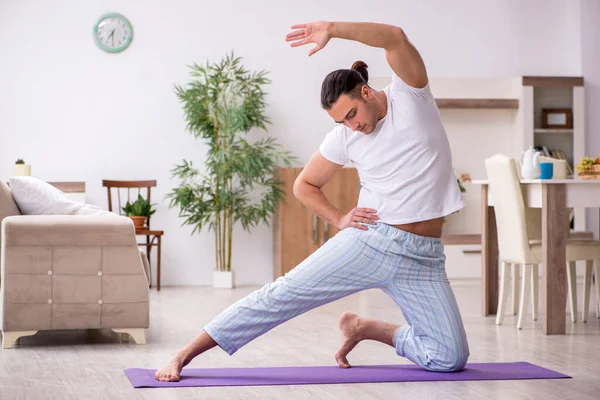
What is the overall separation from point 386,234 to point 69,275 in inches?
67.6

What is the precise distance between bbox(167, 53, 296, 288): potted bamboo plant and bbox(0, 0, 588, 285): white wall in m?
0.17

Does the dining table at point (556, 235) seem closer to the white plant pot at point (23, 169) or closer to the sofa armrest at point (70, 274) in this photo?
the sofa armrest at point (70, 274)

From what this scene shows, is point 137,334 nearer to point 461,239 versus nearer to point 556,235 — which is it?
point 556,235

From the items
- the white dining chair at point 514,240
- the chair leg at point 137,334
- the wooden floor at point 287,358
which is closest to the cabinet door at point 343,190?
the wooden floor at point 287,358

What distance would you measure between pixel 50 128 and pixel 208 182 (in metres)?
1.45

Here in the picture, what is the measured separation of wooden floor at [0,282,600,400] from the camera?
3045 mm

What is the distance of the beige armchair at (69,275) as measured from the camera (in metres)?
4.16

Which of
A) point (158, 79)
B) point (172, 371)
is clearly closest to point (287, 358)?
point (172, 371)

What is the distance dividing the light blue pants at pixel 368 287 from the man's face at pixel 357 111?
15.0 inches

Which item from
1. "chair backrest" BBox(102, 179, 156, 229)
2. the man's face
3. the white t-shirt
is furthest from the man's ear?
"chair backrest" BBox(102, 179, 156, 229)

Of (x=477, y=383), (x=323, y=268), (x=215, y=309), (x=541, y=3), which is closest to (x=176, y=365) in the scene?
(x=323, y=268)

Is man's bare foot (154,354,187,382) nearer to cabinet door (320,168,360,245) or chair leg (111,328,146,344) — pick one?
chair leg (111,328,146,344)

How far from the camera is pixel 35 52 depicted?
25.9 ft

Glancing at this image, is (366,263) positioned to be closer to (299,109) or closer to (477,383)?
(477,383)
